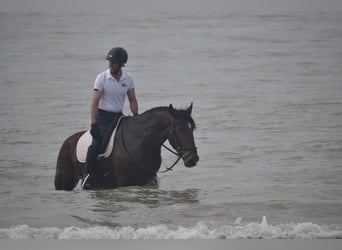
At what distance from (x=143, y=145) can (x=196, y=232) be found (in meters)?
0.85

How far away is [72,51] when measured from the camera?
8227 mm

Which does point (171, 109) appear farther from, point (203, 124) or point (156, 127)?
point (203, 124)

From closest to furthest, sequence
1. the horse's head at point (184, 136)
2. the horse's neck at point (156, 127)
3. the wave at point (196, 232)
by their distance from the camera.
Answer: the wave at point (196, 232) < the horse's head at point (184, 136) < the horse's neck at point (156, 127)

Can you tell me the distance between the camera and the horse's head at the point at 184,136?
6.31 metres

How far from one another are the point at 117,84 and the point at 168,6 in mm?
792

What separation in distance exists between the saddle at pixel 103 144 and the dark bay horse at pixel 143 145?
0.03 metres

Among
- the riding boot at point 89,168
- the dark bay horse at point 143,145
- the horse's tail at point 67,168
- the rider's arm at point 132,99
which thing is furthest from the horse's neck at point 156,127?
the horse's tail at point 67,168

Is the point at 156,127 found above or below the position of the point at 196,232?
above

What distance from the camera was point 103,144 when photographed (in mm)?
6574

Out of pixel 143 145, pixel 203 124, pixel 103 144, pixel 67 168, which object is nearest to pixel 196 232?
pixel 143 145

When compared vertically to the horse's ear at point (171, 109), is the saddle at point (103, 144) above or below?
below

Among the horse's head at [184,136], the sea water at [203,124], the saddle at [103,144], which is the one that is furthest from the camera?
the saddle at [103,144]

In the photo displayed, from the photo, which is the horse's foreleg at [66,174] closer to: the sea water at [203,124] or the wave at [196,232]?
the sea water at [203,124]

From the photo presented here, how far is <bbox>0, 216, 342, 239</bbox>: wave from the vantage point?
5902 mm
